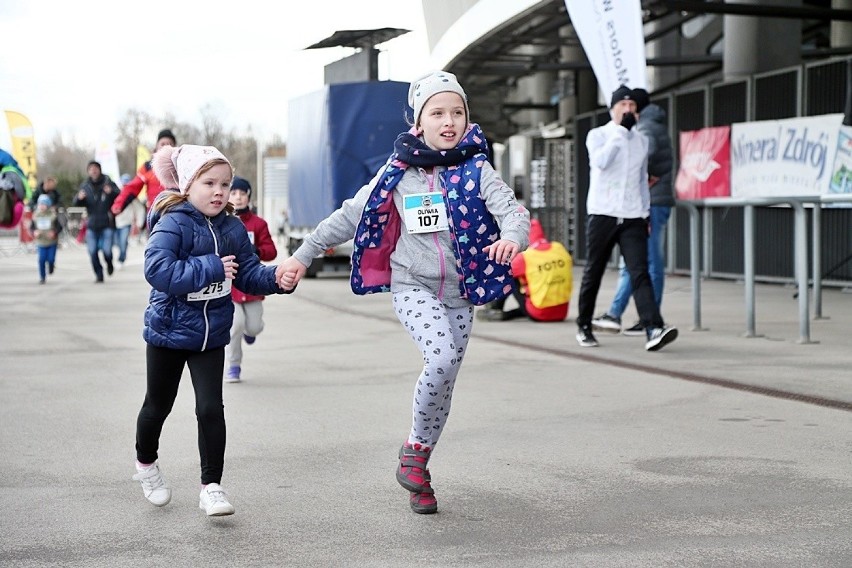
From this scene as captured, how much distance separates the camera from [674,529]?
4645 mm

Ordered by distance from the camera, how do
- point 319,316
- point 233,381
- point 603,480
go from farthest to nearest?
point 319,316 → point 233,381 → point 603,480

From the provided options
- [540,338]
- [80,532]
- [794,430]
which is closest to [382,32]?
[540,338]

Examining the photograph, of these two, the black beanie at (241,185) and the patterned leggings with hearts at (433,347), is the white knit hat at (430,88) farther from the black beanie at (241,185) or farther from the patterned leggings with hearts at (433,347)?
the black beanie at (241,185)

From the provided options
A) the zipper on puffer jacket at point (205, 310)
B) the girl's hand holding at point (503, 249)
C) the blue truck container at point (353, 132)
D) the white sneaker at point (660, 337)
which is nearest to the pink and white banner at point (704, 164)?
the blue truck container at point (353, 132)

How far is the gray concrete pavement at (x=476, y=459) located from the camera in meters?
4.46

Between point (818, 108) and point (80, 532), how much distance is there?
13.7m

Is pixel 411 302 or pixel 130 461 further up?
pixel 411 302

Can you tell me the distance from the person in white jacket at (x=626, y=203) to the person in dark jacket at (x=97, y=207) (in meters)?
12.9

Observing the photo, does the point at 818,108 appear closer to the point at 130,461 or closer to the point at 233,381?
the point at 233,381

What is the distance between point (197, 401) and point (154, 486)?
39 centimetres

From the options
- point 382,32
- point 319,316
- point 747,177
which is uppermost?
point 382,32

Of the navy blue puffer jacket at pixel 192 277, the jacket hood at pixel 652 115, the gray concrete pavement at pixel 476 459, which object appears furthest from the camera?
the jacket hood at pixel 652 115

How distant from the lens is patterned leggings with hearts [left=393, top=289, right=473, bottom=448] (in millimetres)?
5031

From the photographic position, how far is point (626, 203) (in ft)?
33.6
